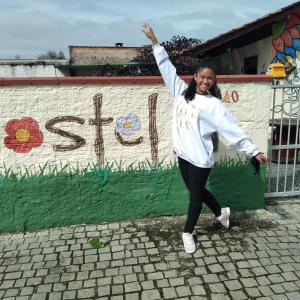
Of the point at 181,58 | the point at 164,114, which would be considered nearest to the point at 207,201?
the point at 164,114

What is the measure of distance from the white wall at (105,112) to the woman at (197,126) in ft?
1.73

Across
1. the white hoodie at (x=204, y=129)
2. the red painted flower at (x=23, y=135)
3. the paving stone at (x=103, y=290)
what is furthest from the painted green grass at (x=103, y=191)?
the paving stone at (x=103, y=290)

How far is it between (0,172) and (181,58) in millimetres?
9839

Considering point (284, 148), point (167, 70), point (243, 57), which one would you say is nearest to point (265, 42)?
point (243, 57)

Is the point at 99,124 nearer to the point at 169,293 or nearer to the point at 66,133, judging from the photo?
the point at 66,133

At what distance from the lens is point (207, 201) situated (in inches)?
147

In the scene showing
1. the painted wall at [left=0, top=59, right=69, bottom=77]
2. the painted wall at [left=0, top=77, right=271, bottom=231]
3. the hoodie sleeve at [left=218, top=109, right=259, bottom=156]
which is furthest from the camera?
the painted wall at [left=0, top=59, right=69, bottom=77]

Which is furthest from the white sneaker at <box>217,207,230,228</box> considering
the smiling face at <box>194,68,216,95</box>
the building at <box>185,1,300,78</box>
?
the building at <box>185,1,300,78</box>

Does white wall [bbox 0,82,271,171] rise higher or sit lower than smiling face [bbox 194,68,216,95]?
lower

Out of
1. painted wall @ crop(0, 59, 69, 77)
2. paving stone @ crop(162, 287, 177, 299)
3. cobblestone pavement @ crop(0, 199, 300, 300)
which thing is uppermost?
painted wall @ crop(0, 59, 69, 77)

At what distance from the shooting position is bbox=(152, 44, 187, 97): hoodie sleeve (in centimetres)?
346

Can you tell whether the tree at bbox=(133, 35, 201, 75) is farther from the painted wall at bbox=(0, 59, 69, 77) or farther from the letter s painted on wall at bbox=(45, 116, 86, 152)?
the letter s painted on wall at bbox=(45, 116, 86, 152)

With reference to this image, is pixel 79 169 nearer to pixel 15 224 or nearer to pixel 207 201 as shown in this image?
pixel 15 224

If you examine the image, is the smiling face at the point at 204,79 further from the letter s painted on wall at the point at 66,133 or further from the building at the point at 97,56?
the building at the point at 97,56
